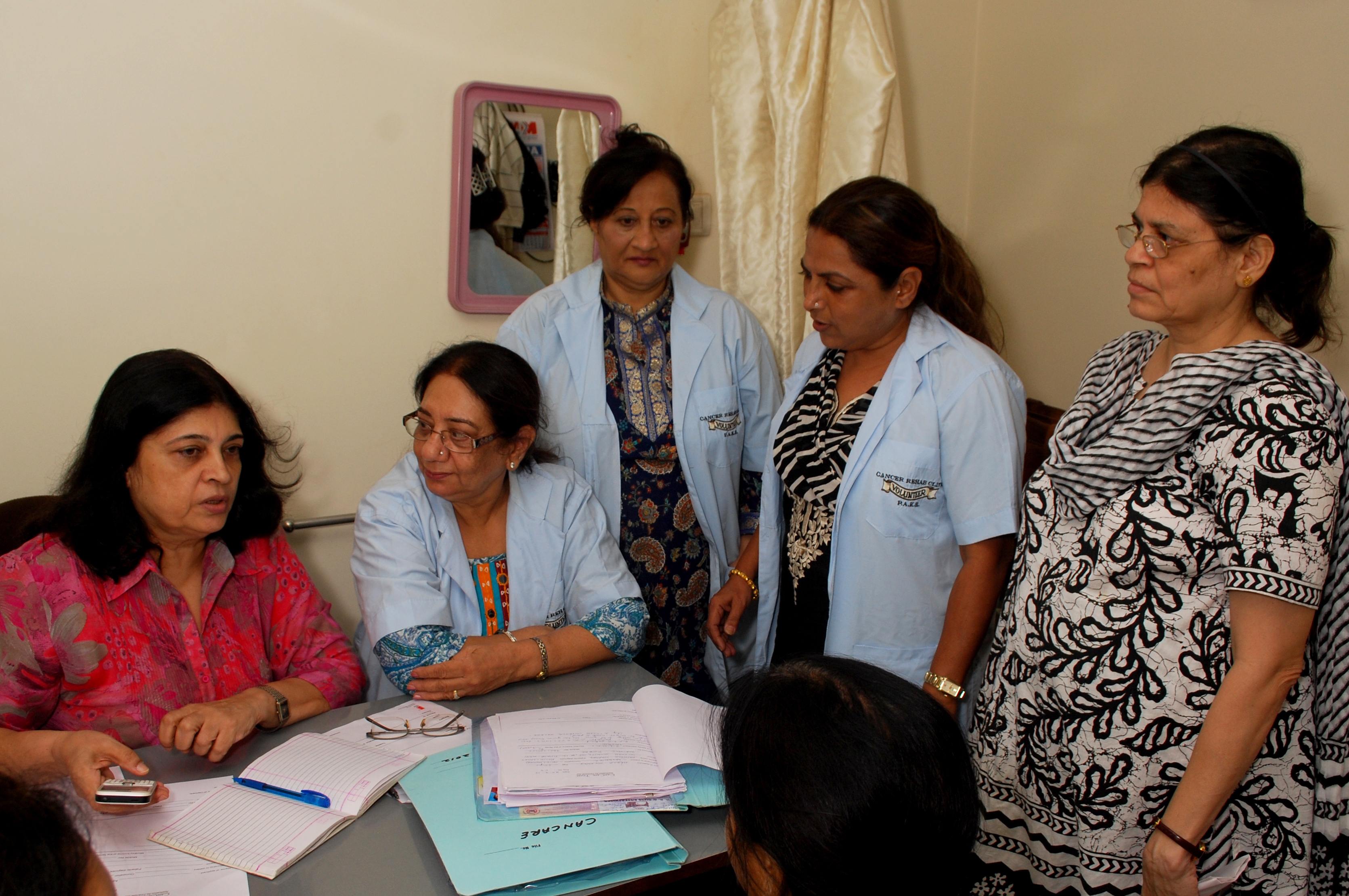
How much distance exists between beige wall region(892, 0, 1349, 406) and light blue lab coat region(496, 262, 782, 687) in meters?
0.80

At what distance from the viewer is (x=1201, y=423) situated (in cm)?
120

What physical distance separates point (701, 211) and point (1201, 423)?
162 centimetres

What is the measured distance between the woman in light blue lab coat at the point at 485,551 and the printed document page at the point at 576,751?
0.19m

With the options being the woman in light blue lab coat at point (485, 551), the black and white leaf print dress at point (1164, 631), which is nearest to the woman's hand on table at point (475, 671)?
the woman in light blue lab coat at point (485, 551)

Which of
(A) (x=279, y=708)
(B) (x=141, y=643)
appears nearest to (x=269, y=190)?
(B) (x=141, y=643)

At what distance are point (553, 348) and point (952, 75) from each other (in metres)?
1.48

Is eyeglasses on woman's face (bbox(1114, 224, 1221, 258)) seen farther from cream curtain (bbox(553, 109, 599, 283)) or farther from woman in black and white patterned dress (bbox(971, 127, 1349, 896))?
cream curtain (bbox(553, 109, 599, 283))

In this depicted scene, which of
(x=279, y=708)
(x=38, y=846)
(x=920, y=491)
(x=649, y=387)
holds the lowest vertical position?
(x=279, y=708)

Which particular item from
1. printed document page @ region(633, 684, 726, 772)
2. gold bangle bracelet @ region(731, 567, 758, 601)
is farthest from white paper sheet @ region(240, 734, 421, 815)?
gold bangle bracelet @ region(731, 567, 758, 601)

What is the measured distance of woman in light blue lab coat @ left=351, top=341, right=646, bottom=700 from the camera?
160cm

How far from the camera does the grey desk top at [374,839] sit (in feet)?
3.55

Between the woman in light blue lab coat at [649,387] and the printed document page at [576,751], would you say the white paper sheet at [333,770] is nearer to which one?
the printed document page at [576,751]

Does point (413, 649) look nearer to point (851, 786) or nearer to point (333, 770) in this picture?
point (333, 770)

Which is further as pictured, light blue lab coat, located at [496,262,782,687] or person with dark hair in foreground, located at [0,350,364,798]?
light blue lab coat, located at [496,262,782,687]
